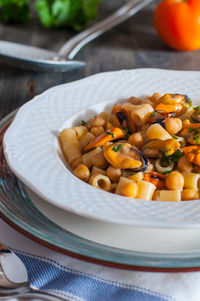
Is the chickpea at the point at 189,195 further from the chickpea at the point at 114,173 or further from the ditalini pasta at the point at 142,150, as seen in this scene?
the chickpea at the point at 114,173

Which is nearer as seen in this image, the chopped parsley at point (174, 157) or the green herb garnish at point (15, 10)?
the chopped parsley at point (174, 157)

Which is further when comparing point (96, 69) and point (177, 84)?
point (96, 69)

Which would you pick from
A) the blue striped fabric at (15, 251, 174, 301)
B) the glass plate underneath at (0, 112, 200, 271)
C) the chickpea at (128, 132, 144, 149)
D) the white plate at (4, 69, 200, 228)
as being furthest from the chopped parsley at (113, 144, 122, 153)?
the blue striped fabric at (15, 251, 174, 301)

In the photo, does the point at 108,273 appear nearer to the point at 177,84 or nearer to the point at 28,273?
the point at 28,273

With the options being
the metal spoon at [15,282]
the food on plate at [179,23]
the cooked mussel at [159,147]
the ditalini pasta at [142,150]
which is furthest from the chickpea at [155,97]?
the food on plate at [179,23]

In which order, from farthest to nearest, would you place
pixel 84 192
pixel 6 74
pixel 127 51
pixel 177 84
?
pixel 127 51 < pixel 6 74 < pixel 177 84 < pixel 84 192

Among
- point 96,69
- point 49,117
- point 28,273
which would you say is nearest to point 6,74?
point 96,69

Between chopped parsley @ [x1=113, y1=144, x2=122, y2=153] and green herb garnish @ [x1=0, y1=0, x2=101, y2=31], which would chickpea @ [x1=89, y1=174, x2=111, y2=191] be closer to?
chopped parsley @ [x1=113, y1=144, x2=122, y2=153]
